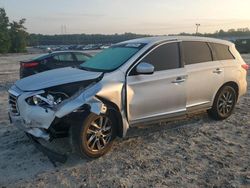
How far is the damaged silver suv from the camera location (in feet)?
17.1

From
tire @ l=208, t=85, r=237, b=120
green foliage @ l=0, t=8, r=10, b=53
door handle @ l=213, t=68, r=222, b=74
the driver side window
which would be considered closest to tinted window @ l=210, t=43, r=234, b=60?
door handle @ l=213, t=68, r=222, b=74

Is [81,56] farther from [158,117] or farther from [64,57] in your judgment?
[158,117]

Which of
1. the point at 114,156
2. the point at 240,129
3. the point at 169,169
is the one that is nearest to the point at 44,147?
the point at 114,156

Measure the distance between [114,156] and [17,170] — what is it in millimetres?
1478

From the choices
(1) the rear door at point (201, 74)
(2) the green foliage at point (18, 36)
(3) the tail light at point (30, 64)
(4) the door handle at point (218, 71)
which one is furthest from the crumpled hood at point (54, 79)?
(2) the green foliage at point (18, 36)

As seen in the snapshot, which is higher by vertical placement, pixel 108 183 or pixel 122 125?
pixel 122 125

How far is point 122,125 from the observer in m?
5.62

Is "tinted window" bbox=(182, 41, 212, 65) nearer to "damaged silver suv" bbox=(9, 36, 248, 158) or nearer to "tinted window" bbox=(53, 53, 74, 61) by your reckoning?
"damaged silver suv" bbox=(9, 36, 248, 158)

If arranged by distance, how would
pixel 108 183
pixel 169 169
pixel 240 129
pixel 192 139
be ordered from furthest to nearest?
pixel 240 129 < pixel 192 139 < pixel 169 169 < pixel 108 183

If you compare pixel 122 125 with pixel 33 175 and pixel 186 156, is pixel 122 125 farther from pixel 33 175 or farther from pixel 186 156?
pixel 33 175

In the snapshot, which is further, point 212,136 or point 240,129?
point 240,129

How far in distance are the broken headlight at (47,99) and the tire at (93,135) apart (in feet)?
1.59

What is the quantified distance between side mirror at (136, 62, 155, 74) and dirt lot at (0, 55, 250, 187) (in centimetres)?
128

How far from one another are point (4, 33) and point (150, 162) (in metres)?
72.8
